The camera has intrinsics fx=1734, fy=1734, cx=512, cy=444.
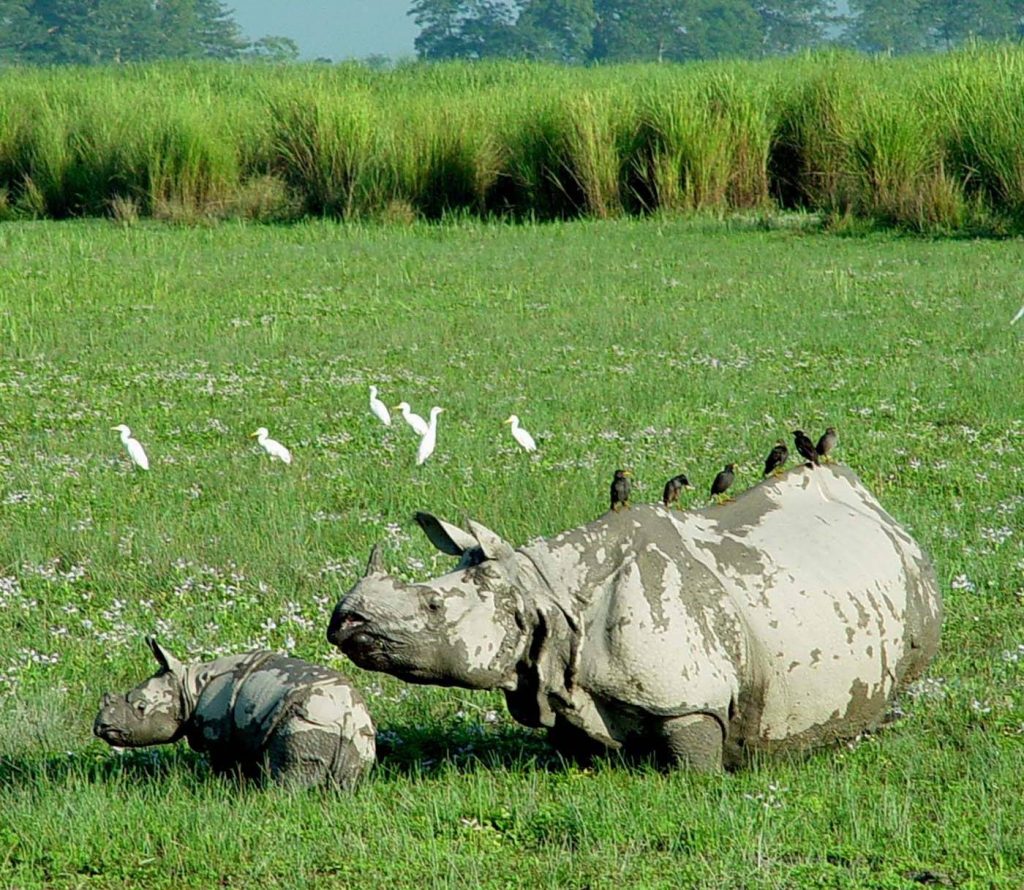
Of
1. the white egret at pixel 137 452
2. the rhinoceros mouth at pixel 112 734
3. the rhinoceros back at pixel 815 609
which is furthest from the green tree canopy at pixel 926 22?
the rhinoceros mouth at pixel 112 734

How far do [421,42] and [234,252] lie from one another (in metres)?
110

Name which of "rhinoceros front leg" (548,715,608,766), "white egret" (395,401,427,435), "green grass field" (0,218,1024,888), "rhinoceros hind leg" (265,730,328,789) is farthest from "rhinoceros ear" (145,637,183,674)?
Result: "white egret" (395,401,427,435)

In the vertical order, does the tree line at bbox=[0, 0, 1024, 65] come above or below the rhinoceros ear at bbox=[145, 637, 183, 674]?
above

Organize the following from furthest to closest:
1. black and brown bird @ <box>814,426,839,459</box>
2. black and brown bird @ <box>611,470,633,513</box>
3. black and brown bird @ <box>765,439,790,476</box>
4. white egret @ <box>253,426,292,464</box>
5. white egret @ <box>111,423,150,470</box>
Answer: white egret @ <box>253,426,292,464</box> < white egret @ <box>111,423,150,470</box> < black and brown bird @ <box>765,439,790,476</box> < black and brown bird @ <box>814,426,839,459</box> < black and brown bird @ <box>611,470,633,513</box>

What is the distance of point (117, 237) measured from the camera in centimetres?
2498

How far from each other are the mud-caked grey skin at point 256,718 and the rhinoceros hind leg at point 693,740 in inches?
42.7

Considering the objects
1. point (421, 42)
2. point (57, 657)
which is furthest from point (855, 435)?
point (421, 42)

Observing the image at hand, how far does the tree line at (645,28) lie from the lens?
12206 centimetres

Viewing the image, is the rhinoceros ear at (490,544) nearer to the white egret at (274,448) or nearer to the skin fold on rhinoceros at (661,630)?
the skin fold on rhinoceros at (661,630)

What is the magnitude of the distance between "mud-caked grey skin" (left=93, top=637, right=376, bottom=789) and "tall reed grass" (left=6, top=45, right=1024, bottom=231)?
19.9 meters

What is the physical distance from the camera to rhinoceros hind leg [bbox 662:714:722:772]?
20.3 feet

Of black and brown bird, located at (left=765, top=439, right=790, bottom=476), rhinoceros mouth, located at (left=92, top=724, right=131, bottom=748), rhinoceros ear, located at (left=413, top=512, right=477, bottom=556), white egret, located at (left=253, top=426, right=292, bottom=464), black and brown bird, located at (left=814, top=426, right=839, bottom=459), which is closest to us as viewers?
rhinoceros ear, located at (left=413, top=512, right=477, bottom=556)

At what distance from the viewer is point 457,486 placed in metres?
11.3

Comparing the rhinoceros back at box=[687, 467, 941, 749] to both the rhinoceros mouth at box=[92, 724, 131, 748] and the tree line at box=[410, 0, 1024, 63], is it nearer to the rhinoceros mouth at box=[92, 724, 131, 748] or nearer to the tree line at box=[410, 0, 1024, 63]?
the rhinoceros mouth at box=[92, 724, 131, 748]
